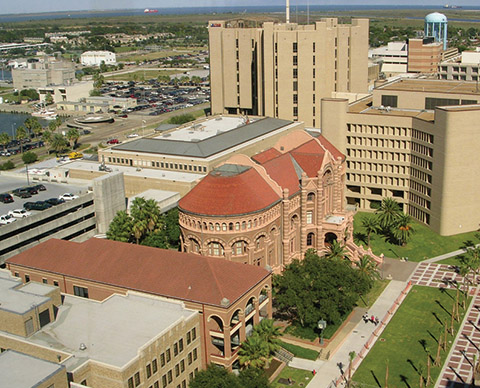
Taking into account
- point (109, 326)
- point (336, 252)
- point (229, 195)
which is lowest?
point (336, 252)

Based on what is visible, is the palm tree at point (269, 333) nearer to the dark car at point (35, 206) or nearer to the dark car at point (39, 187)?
the dark car at point (35, 206)

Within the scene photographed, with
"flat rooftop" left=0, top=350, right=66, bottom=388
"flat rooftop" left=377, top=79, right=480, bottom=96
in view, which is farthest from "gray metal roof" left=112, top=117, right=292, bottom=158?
"flat rooftop" left=0, top=350, right=66, bottom=388

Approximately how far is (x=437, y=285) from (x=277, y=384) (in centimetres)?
4120

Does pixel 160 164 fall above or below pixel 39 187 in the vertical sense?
below

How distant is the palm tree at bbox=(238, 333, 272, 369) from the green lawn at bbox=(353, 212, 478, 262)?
5136 centimetres

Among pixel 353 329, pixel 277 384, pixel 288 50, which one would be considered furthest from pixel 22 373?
pixel 288 50

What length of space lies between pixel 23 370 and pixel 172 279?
25.7 metres

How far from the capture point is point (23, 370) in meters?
65.2

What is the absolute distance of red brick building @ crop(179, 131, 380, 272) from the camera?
102 meters

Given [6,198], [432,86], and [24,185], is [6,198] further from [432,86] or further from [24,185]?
[432,86]

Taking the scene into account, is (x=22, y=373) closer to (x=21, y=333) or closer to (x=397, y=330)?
(x=21, y=333)

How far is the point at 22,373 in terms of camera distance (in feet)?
212

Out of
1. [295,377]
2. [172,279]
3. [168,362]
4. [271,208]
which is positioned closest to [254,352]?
[295,377]

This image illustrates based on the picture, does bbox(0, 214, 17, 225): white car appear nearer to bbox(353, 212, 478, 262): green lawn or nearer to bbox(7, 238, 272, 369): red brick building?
bbox(7, 238, 272, 369): red brick building
